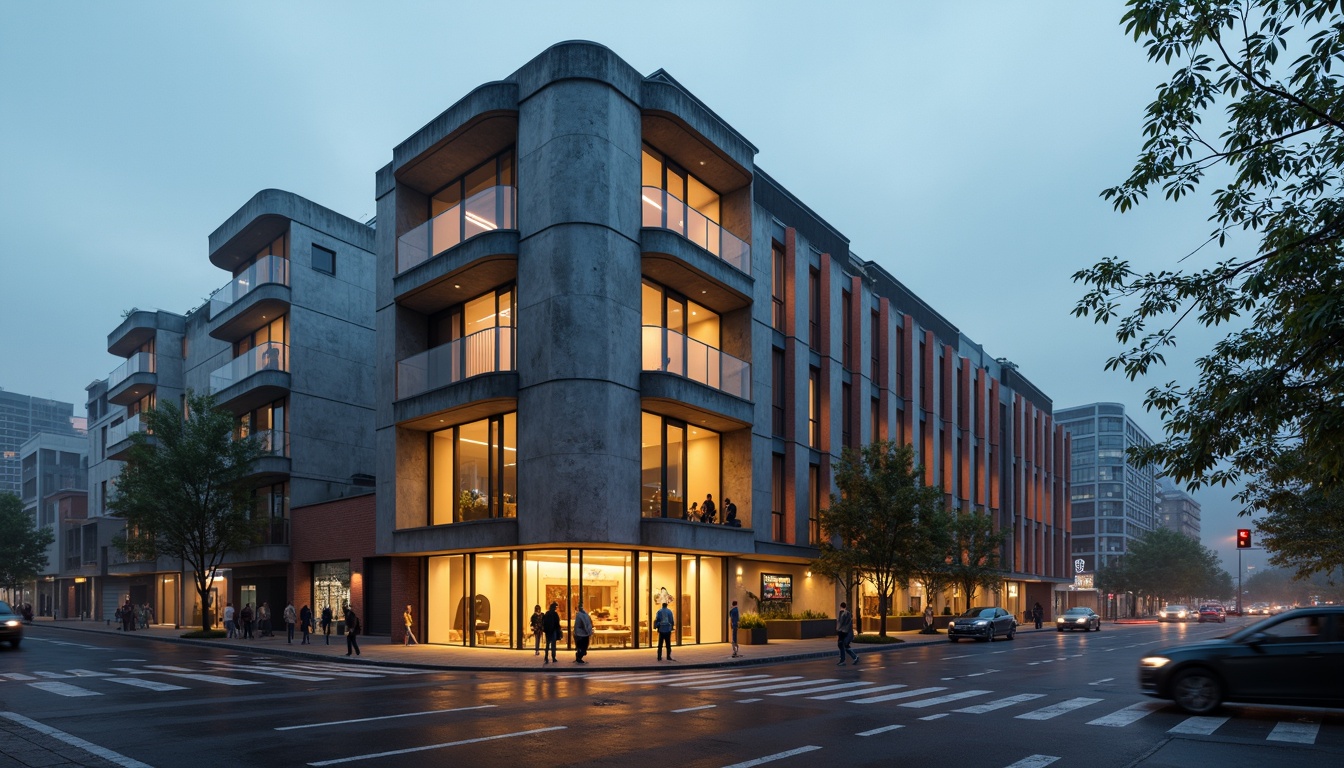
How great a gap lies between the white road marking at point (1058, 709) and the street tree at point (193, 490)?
114ft

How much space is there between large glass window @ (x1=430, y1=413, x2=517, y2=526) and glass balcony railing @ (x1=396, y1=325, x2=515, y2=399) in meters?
1.72

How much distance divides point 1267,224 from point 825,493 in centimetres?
3124

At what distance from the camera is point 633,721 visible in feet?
44.2

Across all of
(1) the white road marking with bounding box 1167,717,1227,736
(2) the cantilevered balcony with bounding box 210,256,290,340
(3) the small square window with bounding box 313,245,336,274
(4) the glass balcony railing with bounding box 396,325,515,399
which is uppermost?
(3) the small square window with bounding box 313,245,336,274

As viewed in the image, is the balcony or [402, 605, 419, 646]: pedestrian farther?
the balcony

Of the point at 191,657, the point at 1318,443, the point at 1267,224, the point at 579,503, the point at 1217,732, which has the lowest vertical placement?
the point at 191,657

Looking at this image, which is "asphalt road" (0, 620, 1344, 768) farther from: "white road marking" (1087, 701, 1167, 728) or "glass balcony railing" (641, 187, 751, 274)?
"glass balcony railing" (641, 187, 751, 274)

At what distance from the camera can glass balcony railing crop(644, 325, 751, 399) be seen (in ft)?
102

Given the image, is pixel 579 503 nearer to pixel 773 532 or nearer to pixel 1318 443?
pixel 773 532

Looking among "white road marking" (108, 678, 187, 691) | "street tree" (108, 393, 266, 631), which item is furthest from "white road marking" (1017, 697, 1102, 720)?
"street tree" (108, 393, 266, 631)

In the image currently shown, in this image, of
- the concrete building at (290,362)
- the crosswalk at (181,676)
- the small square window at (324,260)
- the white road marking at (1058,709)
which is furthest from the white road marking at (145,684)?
the small square window at (324,260)

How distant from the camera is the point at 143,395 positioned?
195ft

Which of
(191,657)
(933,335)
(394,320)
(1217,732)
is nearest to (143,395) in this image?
(394,320)

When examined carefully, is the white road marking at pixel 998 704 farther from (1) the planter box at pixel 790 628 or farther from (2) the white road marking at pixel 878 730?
(1) the planter box at pixel 790 628
